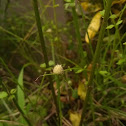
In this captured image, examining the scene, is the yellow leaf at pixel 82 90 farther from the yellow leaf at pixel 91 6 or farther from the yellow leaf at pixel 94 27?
the yellow leaf at pixel 91 6

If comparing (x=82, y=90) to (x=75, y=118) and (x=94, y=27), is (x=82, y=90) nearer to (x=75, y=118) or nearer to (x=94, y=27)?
(x=75, y=118)

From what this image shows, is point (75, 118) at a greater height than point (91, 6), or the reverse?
point (91, 6)

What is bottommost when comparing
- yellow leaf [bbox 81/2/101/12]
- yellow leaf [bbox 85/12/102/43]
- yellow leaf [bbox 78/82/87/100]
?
yellow leaf [bbox 78/82/87/100]

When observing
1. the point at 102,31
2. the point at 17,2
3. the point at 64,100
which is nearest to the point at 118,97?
the point at 64,100

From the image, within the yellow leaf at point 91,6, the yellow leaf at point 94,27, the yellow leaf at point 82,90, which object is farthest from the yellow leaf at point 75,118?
the yellow leaf at point 91,6

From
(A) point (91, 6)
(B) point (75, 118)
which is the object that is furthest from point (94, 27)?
(B) point (75, 118)

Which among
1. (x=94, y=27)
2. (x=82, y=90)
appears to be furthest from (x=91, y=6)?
(x=82, y=90)

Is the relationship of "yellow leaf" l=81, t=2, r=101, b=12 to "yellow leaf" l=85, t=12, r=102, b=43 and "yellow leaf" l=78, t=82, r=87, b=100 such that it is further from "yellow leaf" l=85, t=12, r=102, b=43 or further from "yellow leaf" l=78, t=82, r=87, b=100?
→ "yellow leaf" l=78, t=82, r=87, b=100

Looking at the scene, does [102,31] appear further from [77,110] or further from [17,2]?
[17,2]

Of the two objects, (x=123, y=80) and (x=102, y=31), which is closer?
(x=102, y=31)

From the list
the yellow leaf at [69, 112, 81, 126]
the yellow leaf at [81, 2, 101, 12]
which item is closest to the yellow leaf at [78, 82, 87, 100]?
the yellow leaf at [69, 112, 81, 126]

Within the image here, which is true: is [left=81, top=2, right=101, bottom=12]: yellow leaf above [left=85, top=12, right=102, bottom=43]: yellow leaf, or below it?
above
